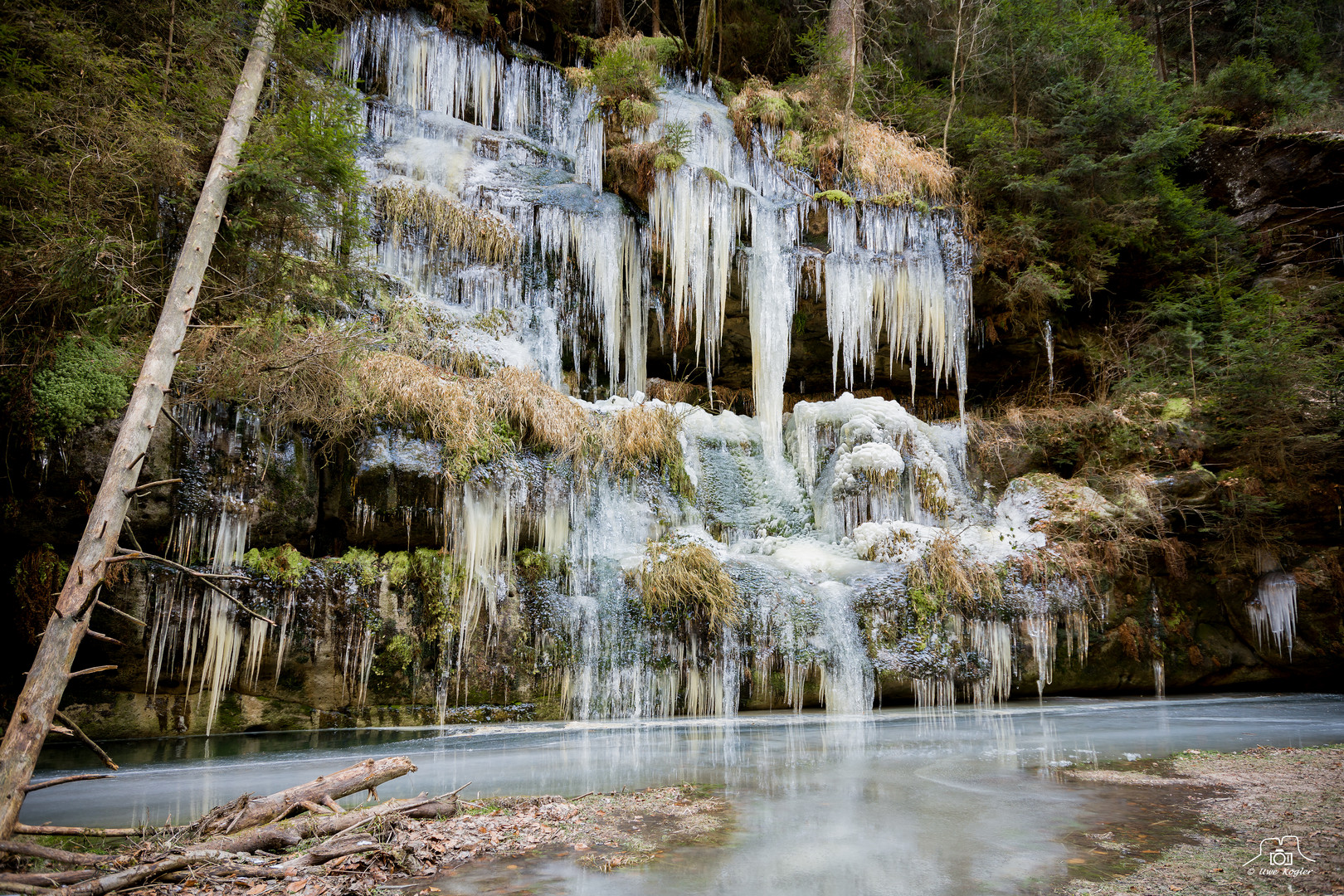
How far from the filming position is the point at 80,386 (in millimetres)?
5898

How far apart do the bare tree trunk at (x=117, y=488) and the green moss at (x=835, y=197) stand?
793 cm

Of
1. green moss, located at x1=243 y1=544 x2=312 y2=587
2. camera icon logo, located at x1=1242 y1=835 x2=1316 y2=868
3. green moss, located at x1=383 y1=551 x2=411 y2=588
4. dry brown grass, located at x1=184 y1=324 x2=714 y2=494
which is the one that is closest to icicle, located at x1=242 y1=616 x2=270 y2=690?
green moss, located at x1=243 y1=544 x2=312 y2=587

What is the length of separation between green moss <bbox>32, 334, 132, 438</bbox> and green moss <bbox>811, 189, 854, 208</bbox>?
9558 mm

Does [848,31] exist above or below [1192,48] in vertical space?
below

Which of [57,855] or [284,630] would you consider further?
[284,630]

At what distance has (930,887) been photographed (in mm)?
2857

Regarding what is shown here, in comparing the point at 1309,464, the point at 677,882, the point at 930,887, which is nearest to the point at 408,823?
the point at 677,882

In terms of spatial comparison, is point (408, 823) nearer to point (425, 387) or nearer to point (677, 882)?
point (677, 882)

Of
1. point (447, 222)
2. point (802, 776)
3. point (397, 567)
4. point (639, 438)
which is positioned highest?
point (447, 222)

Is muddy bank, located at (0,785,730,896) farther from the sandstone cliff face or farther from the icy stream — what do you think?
the sandstone cliff face

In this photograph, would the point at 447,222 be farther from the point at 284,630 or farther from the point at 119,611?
the point at 119,611

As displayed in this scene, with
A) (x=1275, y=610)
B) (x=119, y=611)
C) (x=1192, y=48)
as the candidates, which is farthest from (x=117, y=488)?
(x=1192, y=48)

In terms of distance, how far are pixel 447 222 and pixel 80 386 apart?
212 inches

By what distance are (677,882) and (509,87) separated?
13.4 meters
